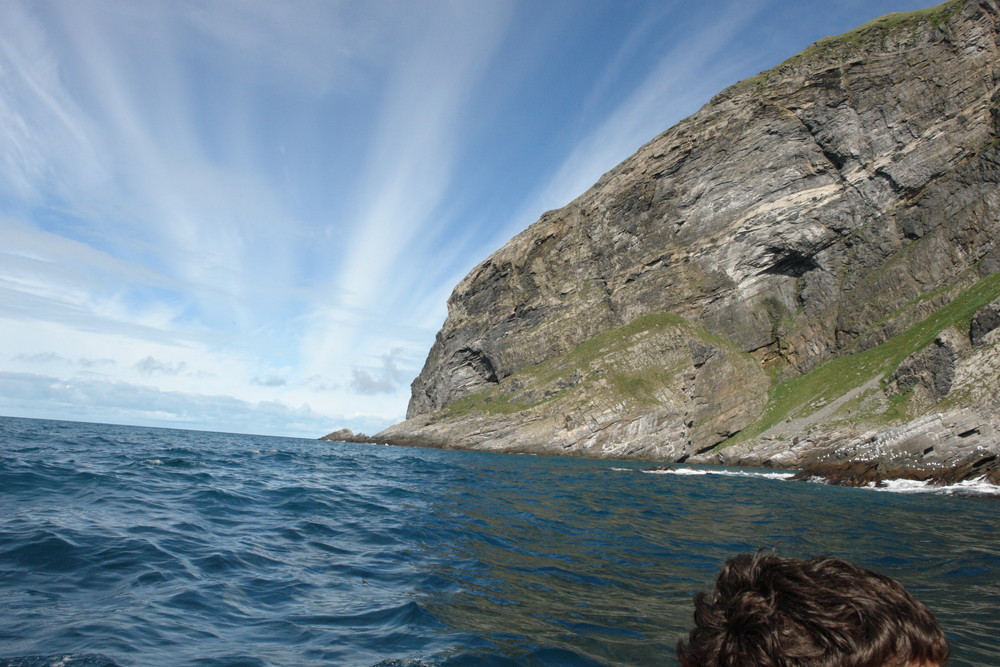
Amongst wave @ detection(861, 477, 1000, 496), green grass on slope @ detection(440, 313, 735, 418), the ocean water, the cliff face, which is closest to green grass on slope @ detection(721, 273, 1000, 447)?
the cliff face

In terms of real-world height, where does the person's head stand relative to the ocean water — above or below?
above

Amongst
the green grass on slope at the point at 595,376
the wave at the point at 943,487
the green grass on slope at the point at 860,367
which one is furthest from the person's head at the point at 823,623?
the green grass on slope at the point at 595,376

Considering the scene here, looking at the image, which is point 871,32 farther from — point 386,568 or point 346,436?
point 346,436

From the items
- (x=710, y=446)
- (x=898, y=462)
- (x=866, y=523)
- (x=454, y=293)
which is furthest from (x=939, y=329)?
(x=454, y=293)

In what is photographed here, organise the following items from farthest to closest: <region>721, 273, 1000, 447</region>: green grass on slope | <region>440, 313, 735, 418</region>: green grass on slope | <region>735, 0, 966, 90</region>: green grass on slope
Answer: <region>440, 313, 735, 418</region>: green grass on slope
<region>735, 0, 966, 90</region>: green grass on slope
<region>721, 273, 1000, 447</region>: green grass on slope

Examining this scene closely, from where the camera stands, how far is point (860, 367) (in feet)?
183

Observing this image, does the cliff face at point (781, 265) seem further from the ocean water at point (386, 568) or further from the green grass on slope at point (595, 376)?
the ocean water at point (386, 568)

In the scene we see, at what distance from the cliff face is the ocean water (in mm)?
38660

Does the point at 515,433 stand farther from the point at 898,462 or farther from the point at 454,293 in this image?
the point at 454,293

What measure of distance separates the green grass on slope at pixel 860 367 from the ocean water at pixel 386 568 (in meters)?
37.0

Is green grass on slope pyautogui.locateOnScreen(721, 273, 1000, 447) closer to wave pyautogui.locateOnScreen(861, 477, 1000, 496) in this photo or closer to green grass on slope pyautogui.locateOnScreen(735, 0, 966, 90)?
wave pyautogui.locateOnScreen(861, 477, 1000, 496)

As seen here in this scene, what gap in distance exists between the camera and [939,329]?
47625mm

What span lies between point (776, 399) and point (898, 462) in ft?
95.2

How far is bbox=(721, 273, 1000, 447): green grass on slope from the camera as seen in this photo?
46688 millimetres
